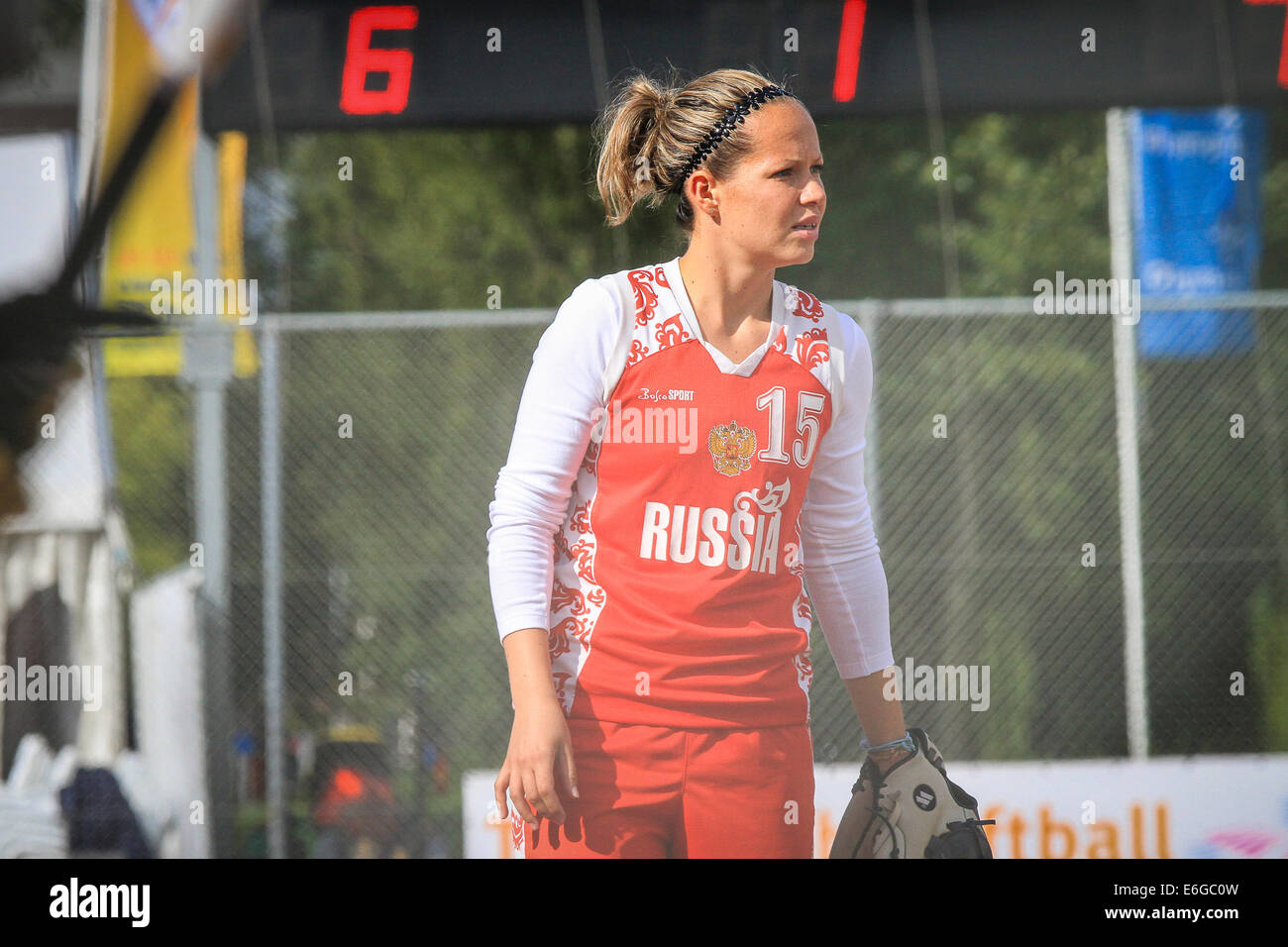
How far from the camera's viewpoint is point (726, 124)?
1.87m

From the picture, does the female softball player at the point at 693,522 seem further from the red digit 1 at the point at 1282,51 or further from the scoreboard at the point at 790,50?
the red digit 1 at the point at 1282,51

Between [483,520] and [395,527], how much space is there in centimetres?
25

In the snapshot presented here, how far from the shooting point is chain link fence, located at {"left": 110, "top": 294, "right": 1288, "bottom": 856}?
3.19 metres

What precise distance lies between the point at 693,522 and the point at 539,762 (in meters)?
0.43

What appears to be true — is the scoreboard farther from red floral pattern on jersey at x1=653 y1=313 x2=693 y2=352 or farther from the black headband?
red floral pattern on jersey at x1=653 y1=313 x2=693 y2=352

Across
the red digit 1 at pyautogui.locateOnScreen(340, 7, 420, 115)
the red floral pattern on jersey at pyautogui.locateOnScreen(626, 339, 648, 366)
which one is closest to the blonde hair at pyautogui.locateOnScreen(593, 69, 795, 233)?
the red floral pattern on jersey at pyautogui.locateOnScreen(626, 339, 648, 366)

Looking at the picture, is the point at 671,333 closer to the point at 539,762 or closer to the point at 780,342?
the point at 780,342

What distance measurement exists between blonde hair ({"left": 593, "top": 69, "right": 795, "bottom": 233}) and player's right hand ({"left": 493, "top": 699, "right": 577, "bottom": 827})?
0.79 metres

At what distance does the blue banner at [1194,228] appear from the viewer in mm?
3148

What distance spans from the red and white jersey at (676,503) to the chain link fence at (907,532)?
1.34 m

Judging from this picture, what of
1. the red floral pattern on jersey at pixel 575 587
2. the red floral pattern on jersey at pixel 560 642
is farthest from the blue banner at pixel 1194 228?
the red floral pattern on jersey at pixel 560 642

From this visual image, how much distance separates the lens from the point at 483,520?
10.9ft
